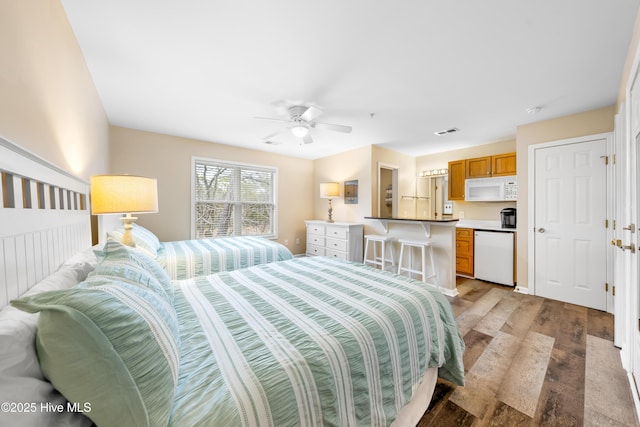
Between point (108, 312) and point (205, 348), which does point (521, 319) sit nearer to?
point (205, 348)

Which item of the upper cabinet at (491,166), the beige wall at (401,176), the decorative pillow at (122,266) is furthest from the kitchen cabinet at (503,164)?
the decorative pillow at (122,266)

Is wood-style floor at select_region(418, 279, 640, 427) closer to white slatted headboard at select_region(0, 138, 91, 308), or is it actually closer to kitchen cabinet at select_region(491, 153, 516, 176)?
white slatted headboard at select_region(0, 138, 91, 308)

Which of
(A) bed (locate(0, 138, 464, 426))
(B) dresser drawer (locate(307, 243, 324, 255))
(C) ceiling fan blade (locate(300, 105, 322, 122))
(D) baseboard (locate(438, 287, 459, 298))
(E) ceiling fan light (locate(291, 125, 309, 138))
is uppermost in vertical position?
(C) ceiling fan blade (locate(300, 105, 322, 122))

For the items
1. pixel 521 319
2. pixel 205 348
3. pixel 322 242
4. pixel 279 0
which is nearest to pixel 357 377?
pixel 205 348

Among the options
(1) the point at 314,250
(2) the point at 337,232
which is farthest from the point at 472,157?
(1) the point at 314,250

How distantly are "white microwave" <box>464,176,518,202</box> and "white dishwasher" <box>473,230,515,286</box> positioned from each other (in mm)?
646

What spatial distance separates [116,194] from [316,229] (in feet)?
12.0

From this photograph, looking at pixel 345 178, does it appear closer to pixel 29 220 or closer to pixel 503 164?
pixel 503 164

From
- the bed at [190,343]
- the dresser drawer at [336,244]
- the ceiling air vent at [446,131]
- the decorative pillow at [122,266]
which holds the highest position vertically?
the ceiling air vent at [446,131]

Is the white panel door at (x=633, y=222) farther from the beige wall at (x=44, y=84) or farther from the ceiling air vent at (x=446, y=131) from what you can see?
the beige wall at (x=44, y=84)

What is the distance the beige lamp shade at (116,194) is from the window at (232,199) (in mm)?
2498

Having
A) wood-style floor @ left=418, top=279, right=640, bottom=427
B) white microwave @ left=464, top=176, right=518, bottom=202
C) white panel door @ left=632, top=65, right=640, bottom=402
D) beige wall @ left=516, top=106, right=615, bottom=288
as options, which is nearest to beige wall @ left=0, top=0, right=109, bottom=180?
wood-style floor @ left=418, top=279, right=640, bottom=427

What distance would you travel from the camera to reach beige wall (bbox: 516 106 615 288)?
2779mm

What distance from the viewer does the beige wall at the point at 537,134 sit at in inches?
109
